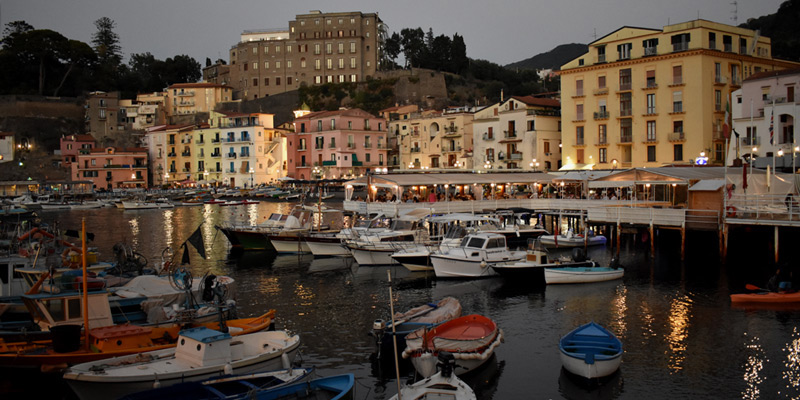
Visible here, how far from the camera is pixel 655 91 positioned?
56156mm

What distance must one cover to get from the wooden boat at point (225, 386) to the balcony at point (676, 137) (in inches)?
1923

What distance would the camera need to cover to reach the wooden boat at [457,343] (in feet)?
53.6

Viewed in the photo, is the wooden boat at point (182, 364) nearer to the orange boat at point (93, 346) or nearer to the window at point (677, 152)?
the orange boat at point (93, 346)

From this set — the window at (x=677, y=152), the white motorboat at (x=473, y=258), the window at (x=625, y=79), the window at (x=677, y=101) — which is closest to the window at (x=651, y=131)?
the window at (x=677, y=152)

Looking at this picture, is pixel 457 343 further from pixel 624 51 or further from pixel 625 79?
pixel 624 51

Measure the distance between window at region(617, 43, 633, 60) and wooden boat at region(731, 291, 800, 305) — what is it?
1497 inches

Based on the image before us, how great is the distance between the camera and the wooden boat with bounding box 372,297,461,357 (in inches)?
704

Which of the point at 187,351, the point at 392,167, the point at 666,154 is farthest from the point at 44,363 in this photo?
the point at 392,167

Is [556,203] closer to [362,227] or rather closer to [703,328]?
[362,227]

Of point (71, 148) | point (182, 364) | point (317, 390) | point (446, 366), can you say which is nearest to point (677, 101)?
point (446, 366)

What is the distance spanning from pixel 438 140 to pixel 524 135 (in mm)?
18906

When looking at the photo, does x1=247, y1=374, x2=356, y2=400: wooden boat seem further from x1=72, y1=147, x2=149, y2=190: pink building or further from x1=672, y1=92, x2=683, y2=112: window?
x1=72, y1=147, x2=149, y2=190: pink building

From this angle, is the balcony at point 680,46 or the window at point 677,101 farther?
the window at point 677,101

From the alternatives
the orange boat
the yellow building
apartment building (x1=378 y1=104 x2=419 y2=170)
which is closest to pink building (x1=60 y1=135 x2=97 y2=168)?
apartment building (x1=378 y1=104 x2=419 y2=170)
